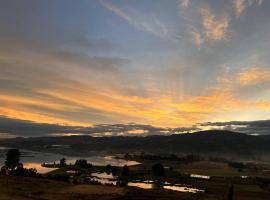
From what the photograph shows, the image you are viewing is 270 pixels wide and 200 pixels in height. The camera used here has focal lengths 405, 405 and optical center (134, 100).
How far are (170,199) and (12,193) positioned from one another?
3373 centimetres

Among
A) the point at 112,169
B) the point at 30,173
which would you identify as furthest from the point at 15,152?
the point at 30,173

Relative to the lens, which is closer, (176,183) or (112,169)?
(176,183)

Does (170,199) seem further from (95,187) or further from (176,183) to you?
(176,183)

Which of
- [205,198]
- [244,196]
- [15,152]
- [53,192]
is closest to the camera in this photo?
[53,192]

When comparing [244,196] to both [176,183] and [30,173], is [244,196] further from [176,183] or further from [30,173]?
[30,173]

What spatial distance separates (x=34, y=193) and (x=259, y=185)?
103009mm

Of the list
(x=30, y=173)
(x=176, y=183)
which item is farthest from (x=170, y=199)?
(x=176, y=183)

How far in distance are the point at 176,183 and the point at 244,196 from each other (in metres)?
40.1

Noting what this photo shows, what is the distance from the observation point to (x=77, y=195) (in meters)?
85.9

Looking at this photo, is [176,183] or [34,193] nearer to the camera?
[34,193]

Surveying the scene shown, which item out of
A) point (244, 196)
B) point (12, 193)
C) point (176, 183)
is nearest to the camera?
point (12, 193)

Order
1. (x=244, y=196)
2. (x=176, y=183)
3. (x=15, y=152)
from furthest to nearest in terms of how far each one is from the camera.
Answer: (x=15, y=152)
(x=176, y=183)
(x=244, y=196)

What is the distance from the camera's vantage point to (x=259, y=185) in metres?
159

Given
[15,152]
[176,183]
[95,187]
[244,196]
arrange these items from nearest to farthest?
[95,187], [244,196], [176,183], [15,152]
